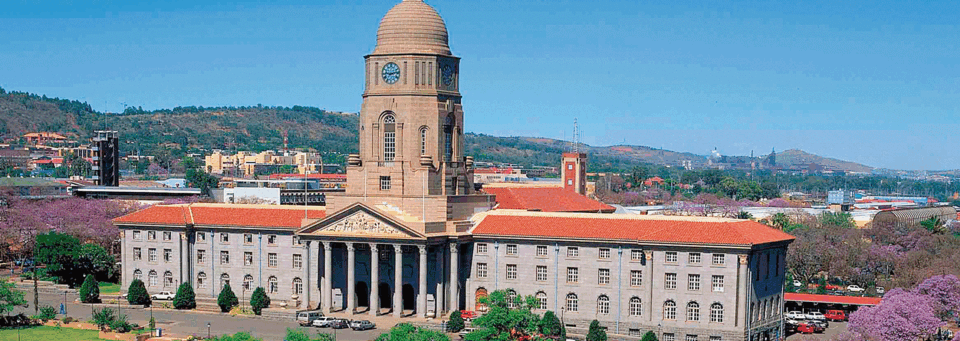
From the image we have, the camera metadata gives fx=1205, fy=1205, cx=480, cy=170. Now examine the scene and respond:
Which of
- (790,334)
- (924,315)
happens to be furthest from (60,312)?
(924,315)

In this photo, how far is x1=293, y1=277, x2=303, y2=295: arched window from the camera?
289 feet

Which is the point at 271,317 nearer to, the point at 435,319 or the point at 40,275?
the point at 435,319

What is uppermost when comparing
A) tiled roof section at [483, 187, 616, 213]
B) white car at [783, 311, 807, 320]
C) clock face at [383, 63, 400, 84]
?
clock face at [383, 63, 400, 84]

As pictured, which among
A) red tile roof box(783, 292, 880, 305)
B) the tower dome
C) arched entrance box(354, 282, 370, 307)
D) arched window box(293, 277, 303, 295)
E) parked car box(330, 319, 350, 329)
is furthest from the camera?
arched window box(293, 277, 303, 295)

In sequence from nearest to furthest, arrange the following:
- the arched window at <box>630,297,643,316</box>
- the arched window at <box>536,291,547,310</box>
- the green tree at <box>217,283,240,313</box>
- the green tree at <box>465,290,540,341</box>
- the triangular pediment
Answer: the green tree at <box>465,290,540,341</box>, the arched window at <box>630,297,643,316</box>, the triangular pediment, the arched window at <box>536,291,547,310</box>, the green tree at <box>217,283,240,313</box>

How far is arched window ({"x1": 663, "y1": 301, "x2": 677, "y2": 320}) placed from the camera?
7556 centimetres

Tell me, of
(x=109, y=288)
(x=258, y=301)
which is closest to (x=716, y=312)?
(x=258, y=301)

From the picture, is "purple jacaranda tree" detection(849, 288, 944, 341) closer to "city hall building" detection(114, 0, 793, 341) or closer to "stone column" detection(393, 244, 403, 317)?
"city hall building" detection(114, 0, 793, 341)

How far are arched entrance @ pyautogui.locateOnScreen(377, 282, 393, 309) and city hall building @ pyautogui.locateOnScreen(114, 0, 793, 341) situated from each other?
13 cm

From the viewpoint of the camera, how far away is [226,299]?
8569 cm

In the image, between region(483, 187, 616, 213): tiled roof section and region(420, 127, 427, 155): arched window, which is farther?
region(483, 187, 616, 213): tiled roof section

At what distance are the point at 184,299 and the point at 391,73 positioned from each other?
22.3m

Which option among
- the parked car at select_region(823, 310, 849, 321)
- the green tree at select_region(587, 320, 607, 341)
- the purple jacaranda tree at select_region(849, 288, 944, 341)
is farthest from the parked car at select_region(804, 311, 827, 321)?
the green tree at select_region(587, 320, 607, 341)

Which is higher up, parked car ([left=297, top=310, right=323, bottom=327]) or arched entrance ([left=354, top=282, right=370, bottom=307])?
arched entrance ([left=354, top=282, right=370, bottom=307])
